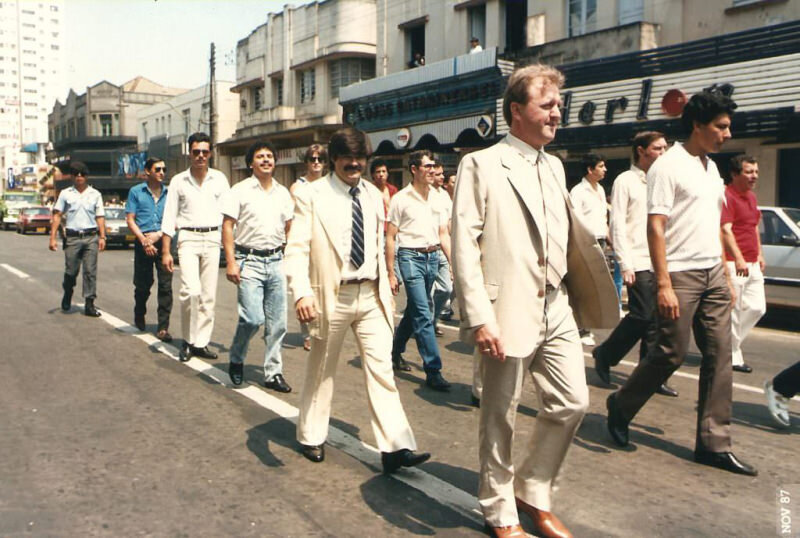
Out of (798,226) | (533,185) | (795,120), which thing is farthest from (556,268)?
(795,120)

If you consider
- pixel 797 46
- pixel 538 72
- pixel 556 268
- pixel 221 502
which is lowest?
pixel 221 502

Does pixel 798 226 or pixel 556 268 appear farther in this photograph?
pixel 798 226

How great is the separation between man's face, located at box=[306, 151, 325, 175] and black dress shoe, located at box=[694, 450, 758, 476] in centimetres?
465

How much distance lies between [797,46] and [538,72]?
13.0m

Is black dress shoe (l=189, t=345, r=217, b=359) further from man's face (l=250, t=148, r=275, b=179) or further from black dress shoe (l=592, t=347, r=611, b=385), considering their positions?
black dress shoe (l=592, t=347, r=611, b=385)

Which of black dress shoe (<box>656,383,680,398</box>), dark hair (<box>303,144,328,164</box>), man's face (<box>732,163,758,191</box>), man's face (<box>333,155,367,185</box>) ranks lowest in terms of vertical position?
black dress shoe (<box>656,383,680,398</box>)

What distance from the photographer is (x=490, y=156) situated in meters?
3.29

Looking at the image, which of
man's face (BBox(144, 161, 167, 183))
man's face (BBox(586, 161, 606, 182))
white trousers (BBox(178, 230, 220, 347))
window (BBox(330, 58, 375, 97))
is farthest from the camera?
window (BBox(330, 58, 375, 97))

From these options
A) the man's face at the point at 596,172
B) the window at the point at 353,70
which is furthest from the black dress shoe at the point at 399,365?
the window at the point at 353,70

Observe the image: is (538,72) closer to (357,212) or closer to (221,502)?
(357,212)

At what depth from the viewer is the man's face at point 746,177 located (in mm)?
6680

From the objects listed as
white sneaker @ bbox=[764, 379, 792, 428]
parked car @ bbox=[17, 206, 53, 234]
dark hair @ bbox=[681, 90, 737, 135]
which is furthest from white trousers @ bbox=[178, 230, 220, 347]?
parked car @ bbox=[17, 206, 53, 234]

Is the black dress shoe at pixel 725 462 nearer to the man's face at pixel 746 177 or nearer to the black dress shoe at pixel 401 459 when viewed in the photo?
the black dress shoe at pixel 401 459

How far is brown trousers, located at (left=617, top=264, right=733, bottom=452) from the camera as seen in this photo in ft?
14.1
